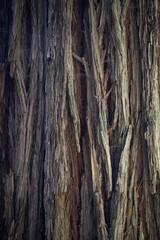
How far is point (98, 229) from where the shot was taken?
1.29 metres

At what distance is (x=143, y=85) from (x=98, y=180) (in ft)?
2.11

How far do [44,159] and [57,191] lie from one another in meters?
0.21

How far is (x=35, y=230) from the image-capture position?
1363 mm

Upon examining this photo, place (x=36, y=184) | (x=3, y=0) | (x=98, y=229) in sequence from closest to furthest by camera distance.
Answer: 1. (x=98, y=229)
2. (x=36, y=184)
3. (x=3, y=0)

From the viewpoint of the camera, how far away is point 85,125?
1.42 meters

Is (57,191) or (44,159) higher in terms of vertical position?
(44,159)

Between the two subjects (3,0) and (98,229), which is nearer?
(98,229)

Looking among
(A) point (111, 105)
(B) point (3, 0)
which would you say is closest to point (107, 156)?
(A) point (111, 105)

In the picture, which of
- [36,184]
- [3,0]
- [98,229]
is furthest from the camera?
[3,0]

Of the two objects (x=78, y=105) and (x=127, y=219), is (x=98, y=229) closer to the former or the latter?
(x=127, y=219)

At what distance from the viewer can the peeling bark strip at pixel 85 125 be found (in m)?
1.34

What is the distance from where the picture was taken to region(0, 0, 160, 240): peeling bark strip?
1338mm

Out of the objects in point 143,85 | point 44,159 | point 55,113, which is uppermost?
point 143,85

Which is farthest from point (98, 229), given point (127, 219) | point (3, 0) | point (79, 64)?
point (3, 0)
